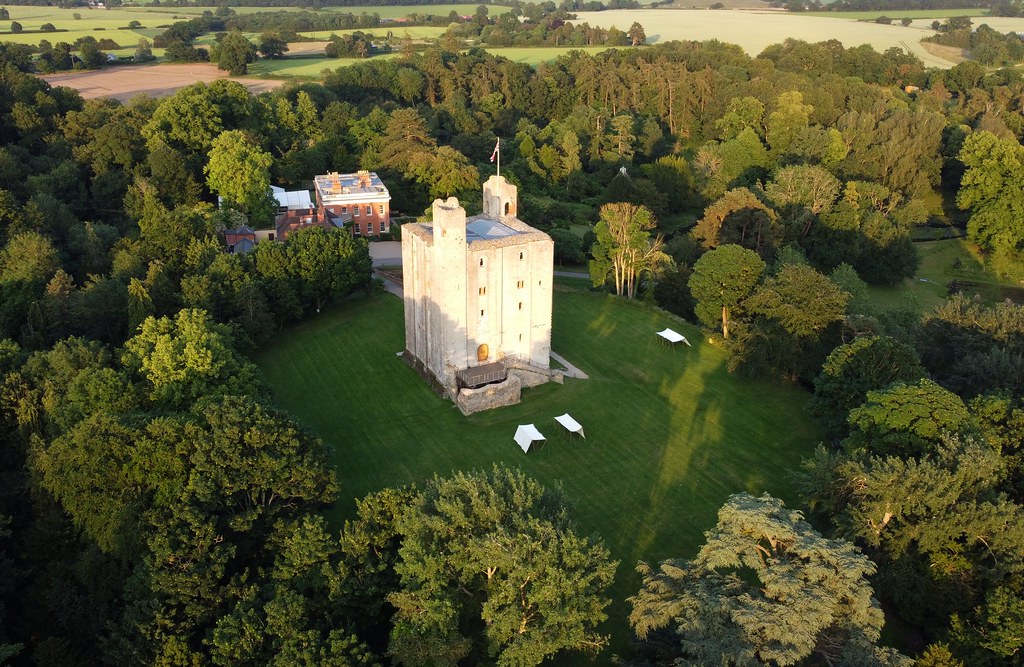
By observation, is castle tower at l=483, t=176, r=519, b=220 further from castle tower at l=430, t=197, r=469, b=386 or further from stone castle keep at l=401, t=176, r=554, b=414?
castle tower at l=430, t=197, r=469, b=386

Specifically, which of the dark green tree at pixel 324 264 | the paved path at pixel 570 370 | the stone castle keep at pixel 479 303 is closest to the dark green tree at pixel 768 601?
the stone castle keep at pixel 479 303

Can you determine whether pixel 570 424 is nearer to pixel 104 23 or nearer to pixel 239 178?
pixel 239 178

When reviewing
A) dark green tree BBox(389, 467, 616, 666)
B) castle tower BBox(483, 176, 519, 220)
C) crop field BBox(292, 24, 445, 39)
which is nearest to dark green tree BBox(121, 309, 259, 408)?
dark green tree BBox(389, 467, 616, 666)

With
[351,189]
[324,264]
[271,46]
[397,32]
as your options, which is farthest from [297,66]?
[324,264]

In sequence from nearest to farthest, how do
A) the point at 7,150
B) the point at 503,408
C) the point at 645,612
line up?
the point at 645,612
the point at 503,408
the point at 7,150

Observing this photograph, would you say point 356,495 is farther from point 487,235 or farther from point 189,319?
point 487,235

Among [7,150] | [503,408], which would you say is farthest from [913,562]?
[7,150]
